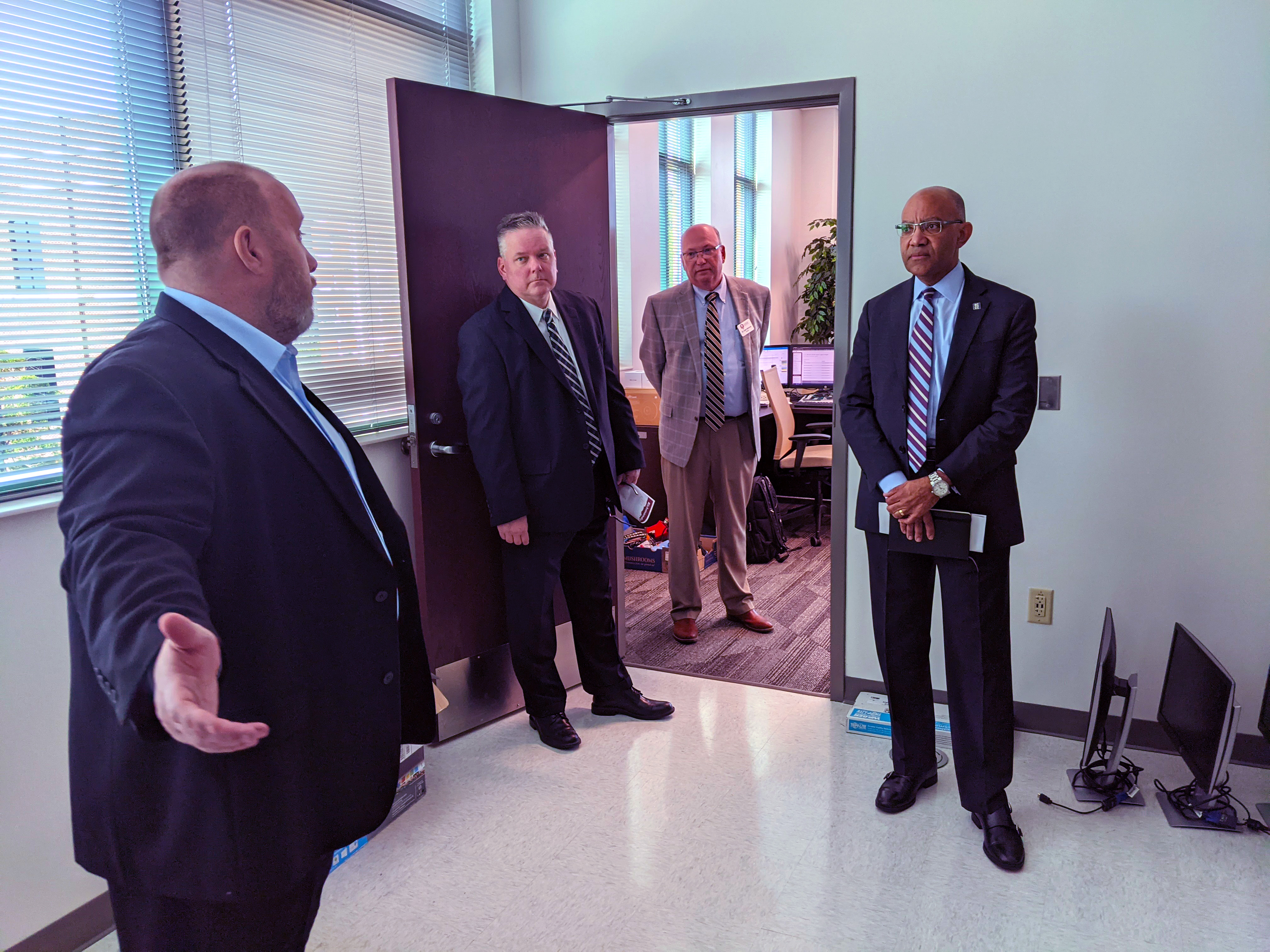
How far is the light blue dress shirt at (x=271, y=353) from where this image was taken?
1.10m

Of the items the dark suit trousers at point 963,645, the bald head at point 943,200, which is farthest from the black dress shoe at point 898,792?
the bald head at point 943,200

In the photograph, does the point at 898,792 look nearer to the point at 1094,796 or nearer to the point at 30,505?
the point at 1094,796

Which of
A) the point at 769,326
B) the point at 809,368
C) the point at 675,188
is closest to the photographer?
the point at 769,326

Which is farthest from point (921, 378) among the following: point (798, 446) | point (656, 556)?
point (798, 446)

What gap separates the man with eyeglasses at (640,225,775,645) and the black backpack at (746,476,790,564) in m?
1.02

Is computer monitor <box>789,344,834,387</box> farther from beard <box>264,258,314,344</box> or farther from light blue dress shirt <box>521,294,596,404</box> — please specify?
beard <box>264,258,314,344</box>

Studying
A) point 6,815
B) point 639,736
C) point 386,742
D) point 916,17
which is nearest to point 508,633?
point 639,736

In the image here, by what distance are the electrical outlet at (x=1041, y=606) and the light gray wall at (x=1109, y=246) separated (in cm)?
2

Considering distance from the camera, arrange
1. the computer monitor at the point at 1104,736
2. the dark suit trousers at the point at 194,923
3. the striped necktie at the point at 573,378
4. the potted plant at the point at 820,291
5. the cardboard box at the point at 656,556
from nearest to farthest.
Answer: the dark suit trousers at the point at 194,923
the computer monitor at the point at 1104,736
the striped necktie at the point at 573,378
the cardboard box at the point at 656,556
the potted plant at the point at 820,291

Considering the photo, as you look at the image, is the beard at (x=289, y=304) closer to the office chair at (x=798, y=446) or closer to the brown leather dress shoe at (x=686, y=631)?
the brown leather dress shoe at (x=686, y=631)

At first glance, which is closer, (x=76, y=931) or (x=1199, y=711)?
(x=76, y=931)

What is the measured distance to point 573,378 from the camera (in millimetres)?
2814

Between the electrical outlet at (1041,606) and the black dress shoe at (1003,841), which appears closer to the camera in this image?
the black dress shoe at (1003,841)

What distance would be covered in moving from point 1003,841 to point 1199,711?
0.66 meters
